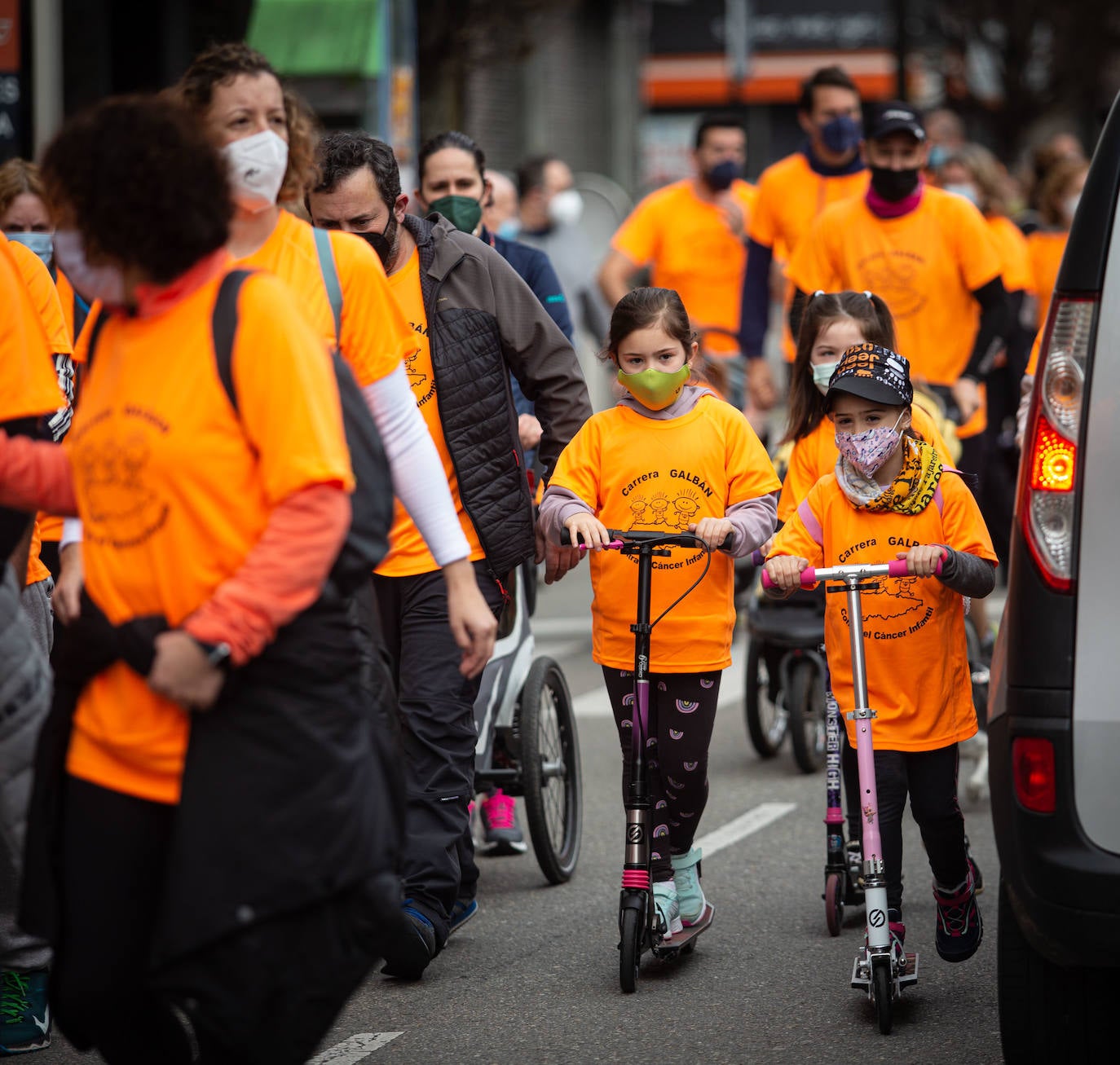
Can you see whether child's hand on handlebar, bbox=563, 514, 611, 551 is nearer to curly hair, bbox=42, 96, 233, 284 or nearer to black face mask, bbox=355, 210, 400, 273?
black face mask, bbox=355, 210, 400, 273

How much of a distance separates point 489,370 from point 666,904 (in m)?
1.48

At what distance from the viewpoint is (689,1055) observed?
4566 millimetres

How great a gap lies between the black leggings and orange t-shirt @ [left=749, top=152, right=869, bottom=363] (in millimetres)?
4264

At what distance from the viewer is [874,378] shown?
4.94m

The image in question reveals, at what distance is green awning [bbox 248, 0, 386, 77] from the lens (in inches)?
583

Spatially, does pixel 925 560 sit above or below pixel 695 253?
below

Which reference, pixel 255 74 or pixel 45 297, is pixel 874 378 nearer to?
pixel 255 74

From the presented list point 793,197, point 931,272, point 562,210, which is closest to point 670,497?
point 931,272

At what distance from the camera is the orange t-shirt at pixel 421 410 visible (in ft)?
17.1

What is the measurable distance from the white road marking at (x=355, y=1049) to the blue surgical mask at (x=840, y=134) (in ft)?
18.4

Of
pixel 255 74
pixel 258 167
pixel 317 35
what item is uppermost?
pixel 317 35

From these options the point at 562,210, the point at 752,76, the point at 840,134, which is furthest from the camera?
the point at 752,76

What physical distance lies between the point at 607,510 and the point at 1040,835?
1927 mm

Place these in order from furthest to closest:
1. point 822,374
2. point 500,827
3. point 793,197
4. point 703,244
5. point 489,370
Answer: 1. point 703,244
2. point 793,197
3. point 500,827
4. point 822,374
5. point 489,370
